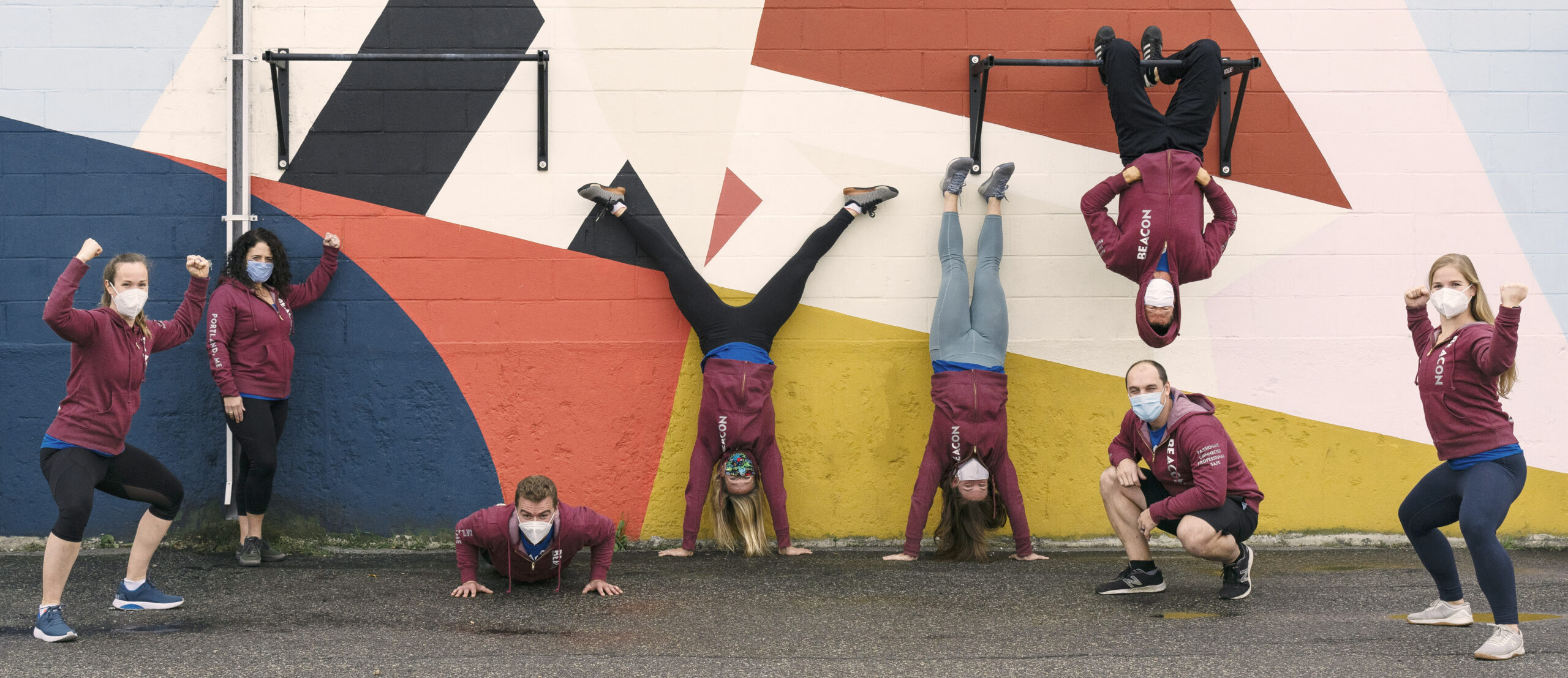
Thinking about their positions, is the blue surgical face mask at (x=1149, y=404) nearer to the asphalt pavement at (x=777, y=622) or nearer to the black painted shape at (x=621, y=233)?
the asphalt pavement at (x=777, y=622)

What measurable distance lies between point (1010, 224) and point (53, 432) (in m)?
4.96

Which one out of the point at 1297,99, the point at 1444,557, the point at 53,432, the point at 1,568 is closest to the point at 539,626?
the point at 53,432

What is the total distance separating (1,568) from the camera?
18.3 ft

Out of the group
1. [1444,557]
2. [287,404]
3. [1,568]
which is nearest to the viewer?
[1444,557]

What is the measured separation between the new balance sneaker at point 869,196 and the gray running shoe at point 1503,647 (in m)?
3.59

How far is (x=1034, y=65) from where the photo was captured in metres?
6.00

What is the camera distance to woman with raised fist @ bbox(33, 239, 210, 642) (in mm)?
4312

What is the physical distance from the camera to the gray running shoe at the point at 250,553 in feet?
18.6

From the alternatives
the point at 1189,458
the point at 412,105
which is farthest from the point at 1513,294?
the point at 412,105

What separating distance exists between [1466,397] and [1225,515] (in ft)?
3.61

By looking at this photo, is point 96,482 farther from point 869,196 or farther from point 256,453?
point 869,196

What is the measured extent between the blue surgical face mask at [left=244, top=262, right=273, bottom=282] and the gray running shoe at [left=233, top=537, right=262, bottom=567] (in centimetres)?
143

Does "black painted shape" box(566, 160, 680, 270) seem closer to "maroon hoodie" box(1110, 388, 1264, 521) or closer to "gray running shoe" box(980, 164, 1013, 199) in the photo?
Answer: "gray running shoe" box(980, 164, 1013, 199)

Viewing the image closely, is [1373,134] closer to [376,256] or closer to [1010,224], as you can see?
[1010,224]
